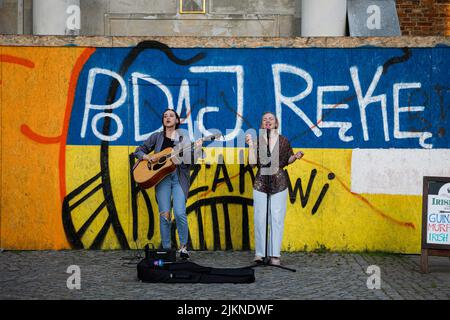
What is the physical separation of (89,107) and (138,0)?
3012 millimetres

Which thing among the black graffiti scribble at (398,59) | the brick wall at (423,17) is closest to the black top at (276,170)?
the black graffiti scribble at (398,59)

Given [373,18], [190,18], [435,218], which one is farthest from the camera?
[190,18]

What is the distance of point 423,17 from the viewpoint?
1341 centimetres

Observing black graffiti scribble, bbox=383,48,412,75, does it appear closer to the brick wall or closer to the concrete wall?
the concrete wall

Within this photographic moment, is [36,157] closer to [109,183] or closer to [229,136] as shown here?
[109,183]

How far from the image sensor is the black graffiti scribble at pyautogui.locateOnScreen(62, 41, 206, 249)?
10.5 meters

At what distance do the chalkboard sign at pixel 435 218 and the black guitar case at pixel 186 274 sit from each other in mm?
2264

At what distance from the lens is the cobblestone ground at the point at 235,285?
7590mm

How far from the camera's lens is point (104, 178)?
10.5 metres

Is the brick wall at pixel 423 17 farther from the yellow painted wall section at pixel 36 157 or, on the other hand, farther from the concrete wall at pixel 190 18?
the yellow painted wall section at pixel 36 157

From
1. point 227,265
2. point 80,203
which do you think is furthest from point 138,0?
point 227,265

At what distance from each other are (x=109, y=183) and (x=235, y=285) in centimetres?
315

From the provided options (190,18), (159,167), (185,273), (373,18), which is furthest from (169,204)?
(373,18)

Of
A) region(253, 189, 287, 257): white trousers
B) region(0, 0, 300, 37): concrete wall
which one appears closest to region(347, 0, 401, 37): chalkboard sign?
region(0, 0, 300, 37): concrete wall
